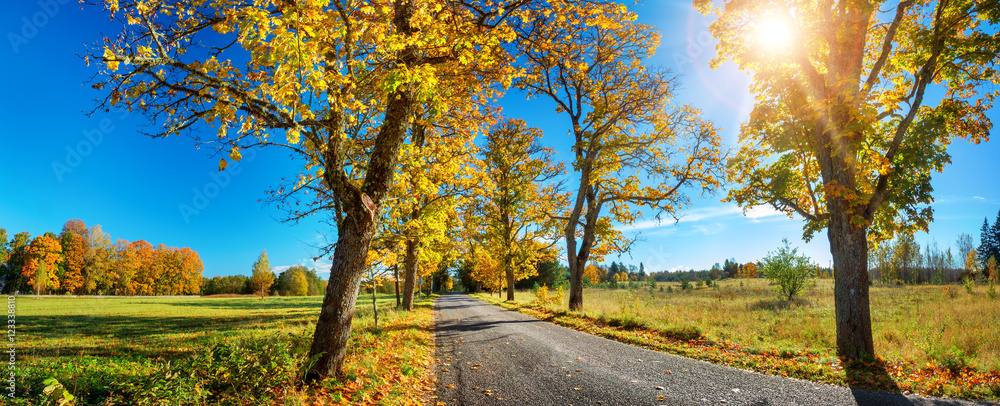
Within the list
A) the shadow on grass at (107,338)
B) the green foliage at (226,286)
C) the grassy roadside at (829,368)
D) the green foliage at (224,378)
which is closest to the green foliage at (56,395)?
the green foliage at (224,378)

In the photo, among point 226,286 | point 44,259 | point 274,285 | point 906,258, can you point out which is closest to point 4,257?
point 44,259

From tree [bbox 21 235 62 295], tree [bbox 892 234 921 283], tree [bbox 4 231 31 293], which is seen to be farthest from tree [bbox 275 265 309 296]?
tree [bbox 892 234 921 283]

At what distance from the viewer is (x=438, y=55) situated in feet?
19.3

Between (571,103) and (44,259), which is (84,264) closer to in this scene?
(44,259)

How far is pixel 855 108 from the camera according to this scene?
754 cm

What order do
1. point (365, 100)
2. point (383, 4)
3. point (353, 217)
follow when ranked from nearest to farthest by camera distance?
point (353, 217)
point (383, 4)
point (365, 100)

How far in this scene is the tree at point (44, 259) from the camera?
45562 millimetres

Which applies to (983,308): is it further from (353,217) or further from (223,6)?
(223,6)

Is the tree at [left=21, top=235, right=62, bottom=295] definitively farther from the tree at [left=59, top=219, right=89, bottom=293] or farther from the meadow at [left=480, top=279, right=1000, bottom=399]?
the meadow at [left=480, top=279, right=1000, bottom=399]

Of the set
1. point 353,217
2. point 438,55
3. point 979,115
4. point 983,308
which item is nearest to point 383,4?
point 438,55

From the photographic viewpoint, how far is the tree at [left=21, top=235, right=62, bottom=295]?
45562mm

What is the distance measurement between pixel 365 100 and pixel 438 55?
2.45m

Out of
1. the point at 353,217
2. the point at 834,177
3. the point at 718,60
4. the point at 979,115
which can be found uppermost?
the point at 718,60

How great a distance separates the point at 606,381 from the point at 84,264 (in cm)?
7862
